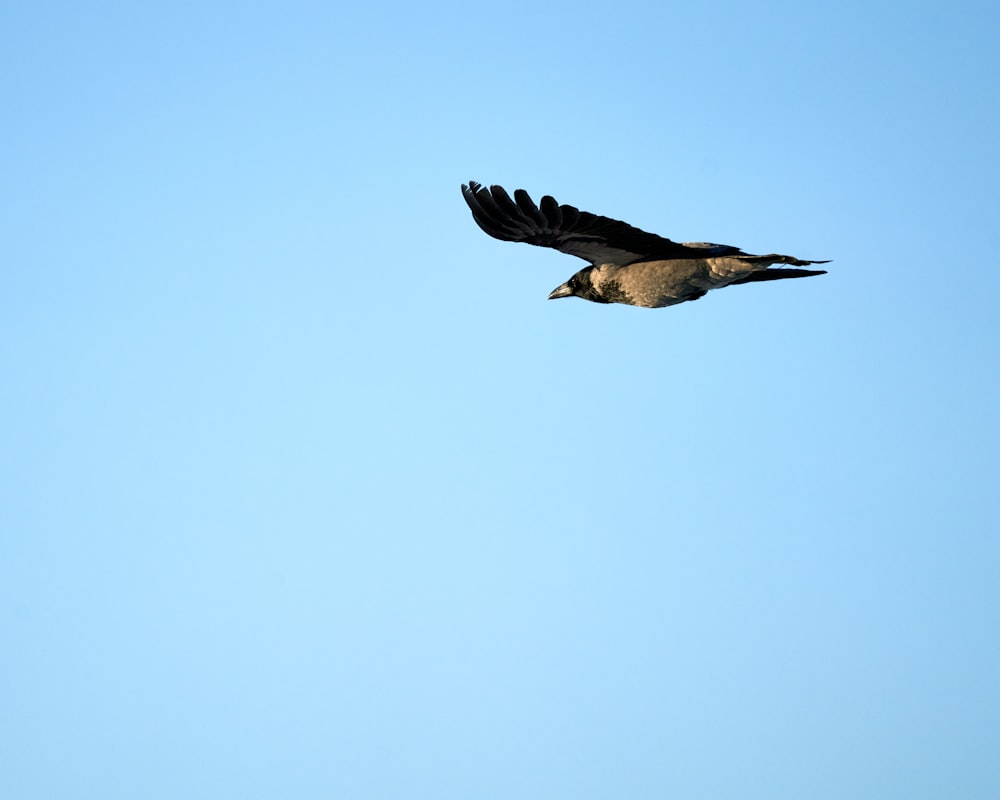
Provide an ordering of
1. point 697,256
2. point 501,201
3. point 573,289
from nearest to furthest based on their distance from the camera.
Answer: point 501,201
point 697,256
point 573,289

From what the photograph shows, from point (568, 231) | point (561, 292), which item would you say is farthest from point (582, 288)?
point (568, 231)

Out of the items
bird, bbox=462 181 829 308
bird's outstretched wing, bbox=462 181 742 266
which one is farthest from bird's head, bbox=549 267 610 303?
bird's outstretched wing, bbox=462 181 742 266

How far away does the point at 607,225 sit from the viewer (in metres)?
17.0

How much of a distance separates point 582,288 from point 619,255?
1.26 meters

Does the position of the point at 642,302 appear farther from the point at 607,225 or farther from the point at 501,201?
A: the point at 501,201

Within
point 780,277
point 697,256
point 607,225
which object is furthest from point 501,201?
point 780,277

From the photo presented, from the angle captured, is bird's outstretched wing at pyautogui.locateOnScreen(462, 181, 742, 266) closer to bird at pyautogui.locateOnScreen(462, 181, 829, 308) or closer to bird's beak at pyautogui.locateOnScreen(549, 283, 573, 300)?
bird at pyautogui.locateOnScreen(462, 181, 829, 308)

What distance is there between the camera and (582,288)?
19.5 metres

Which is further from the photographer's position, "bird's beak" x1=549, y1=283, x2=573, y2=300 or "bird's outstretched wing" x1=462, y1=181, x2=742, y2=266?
"bird's beak" x1=549, y1=283, x2=573, y2=300

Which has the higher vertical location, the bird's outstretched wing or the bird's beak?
the bird's beak

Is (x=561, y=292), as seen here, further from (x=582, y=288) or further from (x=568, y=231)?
(x=568, y=231)

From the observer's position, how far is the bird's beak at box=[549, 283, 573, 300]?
19.9 meters

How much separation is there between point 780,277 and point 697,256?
5.63ft

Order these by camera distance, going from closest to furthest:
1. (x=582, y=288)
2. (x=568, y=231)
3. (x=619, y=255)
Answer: (x=568, y=231) → (x=619, y=255) → (x=582, y=288)
